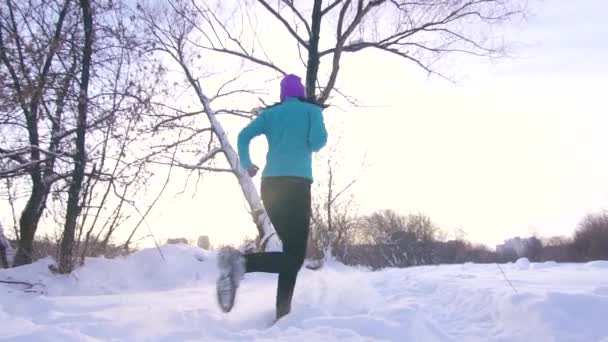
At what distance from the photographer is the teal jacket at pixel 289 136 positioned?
11.3 feet

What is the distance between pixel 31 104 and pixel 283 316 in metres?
4.51

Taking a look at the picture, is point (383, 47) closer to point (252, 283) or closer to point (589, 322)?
point (252, 283)

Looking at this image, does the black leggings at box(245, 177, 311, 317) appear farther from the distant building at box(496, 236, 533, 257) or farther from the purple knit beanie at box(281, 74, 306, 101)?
the distant building at box(496, 236, 533, 257)

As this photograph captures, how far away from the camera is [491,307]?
311cm

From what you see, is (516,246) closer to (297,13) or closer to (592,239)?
(592,239)

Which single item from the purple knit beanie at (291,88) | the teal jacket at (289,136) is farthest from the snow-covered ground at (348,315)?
the purple knit beanie at (291,88)

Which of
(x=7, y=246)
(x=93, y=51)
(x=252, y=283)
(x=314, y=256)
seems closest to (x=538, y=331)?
(x=252, y=283)

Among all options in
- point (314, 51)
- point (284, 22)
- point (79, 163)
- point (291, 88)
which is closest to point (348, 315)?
point (291, 88)

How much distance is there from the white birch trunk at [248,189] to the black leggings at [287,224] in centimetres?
461

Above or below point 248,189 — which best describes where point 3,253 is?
below

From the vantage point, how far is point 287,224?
3.40 meters

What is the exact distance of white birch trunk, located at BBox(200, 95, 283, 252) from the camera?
8.41 meters

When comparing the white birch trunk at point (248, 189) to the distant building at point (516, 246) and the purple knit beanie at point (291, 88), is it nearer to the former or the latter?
the purple knit beanie at point (291, 88)

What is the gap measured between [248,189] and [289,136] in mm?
6085
